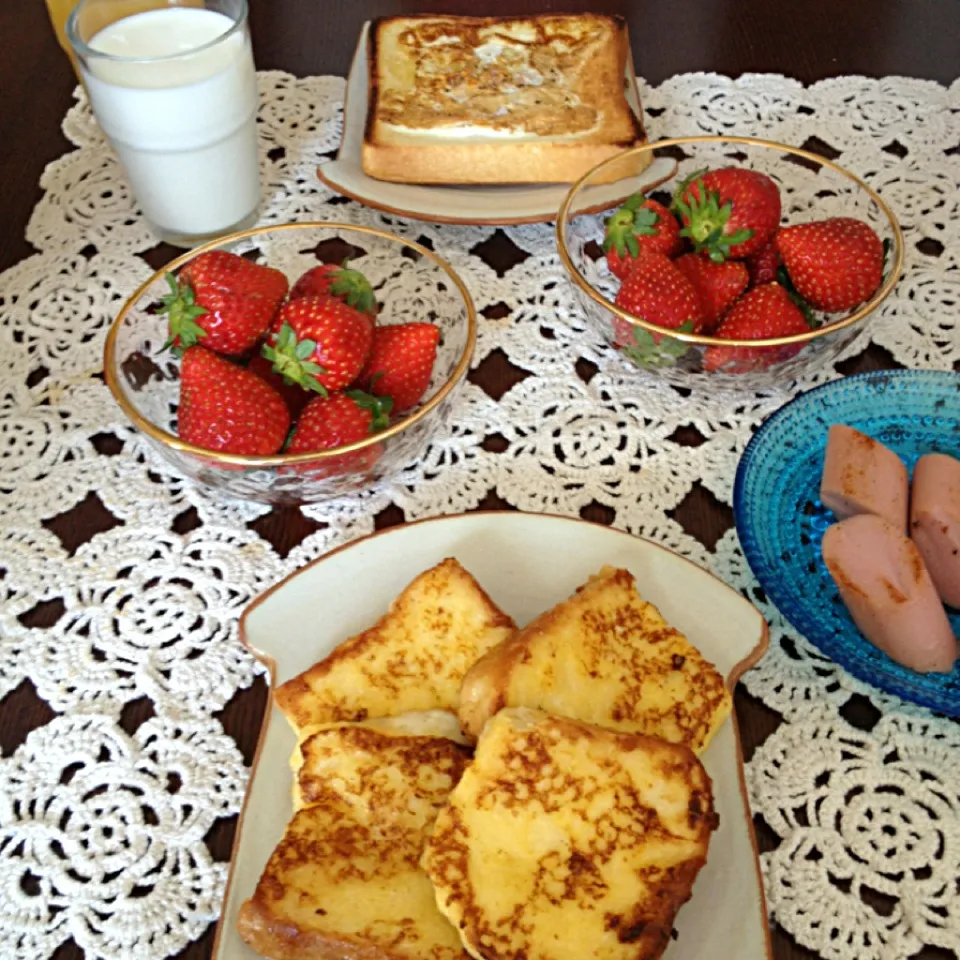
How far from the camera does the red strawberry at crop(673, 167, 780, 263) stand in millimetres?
1284

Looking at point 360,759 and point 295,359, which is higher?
point 295,359

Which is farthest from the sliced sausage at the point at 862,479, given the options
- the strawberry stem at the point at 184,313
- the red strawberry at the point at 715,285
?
the strawberry stem at the point at 184,313

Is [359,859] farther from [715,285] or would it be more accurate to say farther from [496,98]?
[496,98]

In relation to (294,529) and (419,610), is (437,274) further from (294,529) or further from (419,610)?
(419,610)

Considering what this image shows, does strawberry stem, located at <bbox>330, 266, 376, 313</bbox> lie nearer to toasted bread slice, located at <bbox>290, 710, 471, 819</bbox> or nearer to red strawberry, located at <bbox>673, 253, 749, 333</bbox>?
red strawberry, located at <bbox>673, 253, 749, 333</bbox>

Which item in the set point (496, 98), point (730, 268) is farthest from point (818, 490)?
point (496, 98)

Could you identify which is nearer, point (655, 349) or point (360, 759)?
point (360, 759)

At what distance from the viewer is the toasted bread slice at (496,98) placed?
1521 mm

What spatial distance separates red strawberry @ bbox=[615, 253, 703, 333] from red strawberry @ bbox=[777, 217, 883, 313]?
0.16 meters

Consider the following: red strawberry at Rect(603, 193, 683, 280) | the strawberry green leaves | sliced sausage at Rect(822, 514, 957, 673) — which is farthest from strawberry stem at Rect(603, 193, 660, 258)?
sliced sausage at Rect(822, 514, 957, 673)

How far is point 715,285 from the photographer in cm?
127

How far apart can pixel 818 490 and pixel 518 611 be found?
1.34 feet

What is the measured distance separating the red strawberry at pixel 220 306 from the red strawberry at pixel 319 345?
0.12 feet

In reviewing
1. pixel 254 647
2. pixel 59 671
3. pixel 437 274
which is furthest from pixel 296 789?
pixel 437 274
